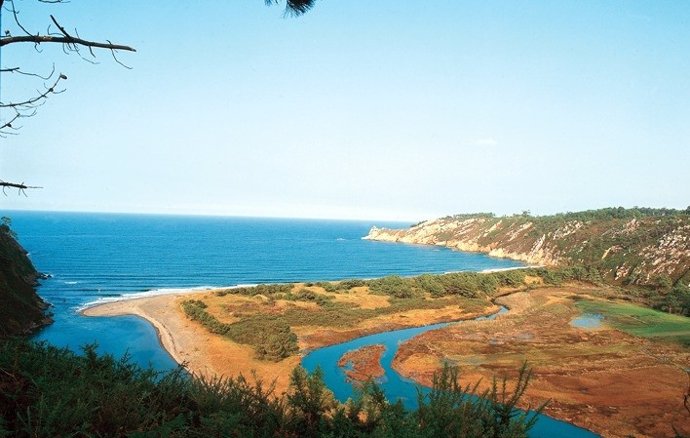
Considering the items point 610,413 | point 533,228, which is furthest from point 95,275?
point 533,228

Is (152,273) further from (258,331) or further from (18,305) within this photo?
(258,331)

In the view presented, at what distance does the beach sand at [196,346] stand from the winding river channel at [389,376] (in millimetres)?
2310

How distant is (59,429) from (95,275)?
71.6 m

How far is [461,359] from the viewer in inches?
1179

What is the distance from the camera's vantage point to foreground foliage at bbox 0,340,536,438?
414cm

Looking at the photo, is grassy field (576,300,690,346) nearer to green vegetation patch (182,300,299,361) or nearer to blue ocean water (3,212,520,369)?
green vegetation patch (182,300,299,361)

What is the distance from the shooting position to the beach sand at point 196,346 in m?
26.7

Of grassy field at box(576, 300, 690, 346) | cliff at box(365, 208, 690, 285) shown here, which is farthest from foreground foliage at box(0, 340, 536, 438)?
cliff at box(365, 208, 690, 285)

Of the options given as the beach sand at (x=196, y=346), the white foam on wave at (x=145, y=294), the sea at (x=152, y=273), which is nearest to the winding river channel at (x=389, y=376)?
the sea at (x=152, y=273)

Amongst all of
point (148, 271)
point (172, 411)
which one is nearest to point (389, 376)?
point (172, 411)

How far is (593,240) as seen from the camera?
9662cm

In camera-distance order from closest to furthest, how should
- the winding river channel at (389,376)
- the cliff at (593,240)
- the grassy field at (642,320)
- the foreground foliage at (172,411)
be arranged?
1. the foreground foliage at (172,411)
2. the winding river channel at (389,376)
3. the grassy field at (642,320)
4. the cliff at (593,240)

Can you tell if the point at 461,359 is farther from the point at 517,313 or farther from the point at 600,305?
the point at 600,305

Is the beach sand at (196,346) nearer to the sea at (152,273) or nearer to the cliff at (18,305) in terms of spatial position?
the sea at (152,273)
